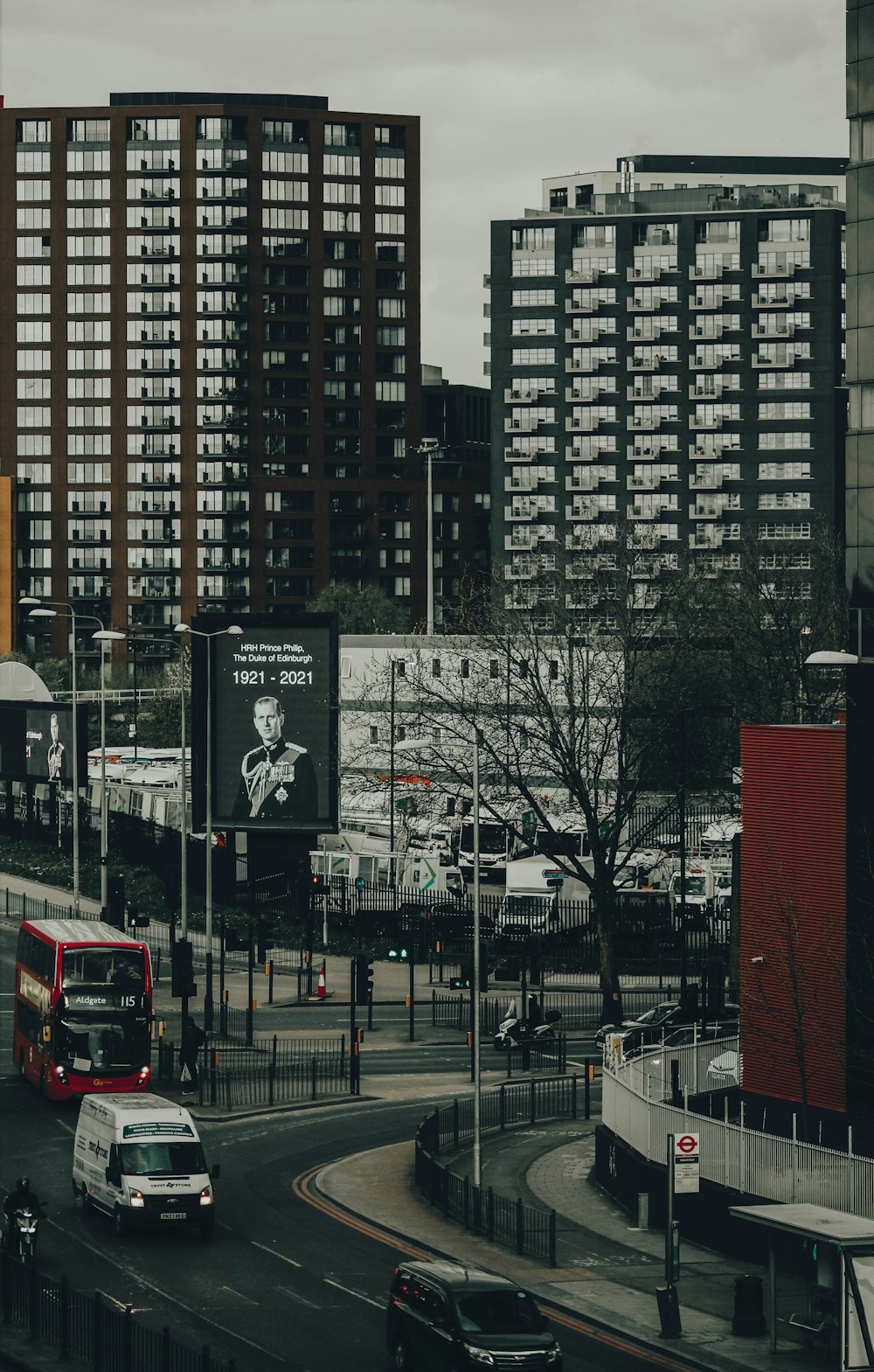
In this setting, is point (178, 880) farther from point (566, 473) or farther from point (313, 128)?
point (313, 128)

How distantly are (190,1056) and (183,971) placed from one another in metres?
7.24

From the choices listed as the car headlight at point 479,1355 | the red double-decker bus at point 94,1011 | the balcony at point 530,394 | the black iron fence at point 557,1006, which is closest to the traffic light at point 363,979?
the black iron fence at point 557,1006

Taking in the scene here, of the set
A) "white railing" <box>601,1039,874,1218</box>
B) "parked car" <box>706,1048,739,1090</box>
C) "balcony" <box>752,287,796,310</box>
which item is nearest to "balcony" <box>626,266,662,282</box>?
"balcony" <box>752,287,796,310</box>

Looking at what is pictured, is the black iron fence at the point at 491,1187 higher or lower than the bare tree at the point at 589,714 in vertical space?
lower

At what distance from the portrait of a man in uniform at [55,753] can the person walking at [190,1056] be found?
40.8 metres

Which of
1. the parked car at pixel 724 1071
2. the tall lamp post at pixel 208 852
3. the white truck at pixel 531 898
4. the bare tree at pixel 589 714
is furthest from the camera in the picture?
the white truck at pixel 531 898

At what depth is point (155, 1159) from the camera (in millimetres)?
34969

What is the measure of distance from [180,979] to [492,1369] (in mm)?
31294

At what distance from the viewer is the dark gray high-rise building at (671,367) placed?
156875mm

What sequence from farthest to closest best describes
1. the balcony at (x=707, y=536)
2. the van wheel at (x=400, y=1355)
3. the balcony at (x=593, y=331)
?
the balcony at (x=593, y=331) → the balcony at (x=707, y=536) → the van wheel at (x=400, y=1355)

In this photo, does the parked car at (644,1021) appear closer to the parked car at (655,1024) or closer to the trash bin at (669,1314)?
the parked car at (655,1024)

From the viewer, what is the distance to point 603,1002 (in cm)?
6116

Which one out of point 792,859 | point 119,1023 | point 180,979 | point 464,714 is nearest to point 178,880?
point 464,714

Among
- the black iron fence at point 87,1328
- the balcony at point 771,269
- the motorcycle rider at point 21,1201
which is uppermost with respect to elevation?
the balcony at point 771,269
